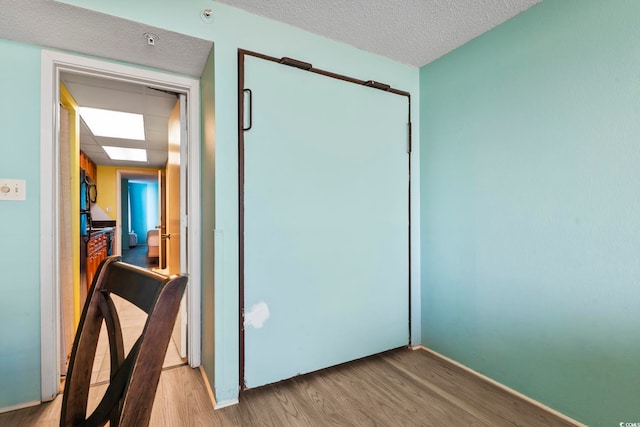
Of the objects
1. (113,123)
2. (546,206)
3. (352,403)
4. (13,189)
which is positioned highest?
(113,123)

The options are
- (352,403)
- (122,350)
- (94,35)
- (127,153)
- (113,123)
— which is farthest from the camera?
(127,153)

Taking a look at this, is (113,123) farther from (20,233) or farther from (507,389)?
(507,389)

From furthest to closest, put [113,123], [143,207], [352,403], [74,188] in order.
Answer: [143,207] < [113,123] < [74,188] < [352,403]

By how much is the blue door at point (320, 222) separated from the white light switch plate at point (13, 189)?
4.28 feet

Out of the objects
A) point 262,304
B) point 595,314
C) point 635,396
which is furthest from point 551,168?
point 262,304

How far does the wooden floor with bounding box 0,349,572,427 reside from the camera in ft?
5.35

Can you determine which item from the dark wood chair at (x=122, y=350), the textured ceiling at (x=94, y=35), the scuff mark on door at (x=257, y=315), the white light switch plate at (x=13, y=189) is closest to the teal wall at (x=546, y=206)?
the scuff mark on door at (x=257, y=315)

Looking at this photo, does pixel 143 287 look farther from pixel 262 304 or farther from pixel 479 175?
pixel 479 175

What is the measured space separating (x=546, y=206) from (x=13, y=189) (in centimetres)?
309

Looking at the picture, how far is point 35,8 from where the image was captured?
147cm

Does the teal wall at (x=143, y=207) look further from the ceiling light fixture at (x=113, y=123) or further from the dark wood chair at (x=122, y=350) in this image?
the dark wood chair at (x=122, y=350)

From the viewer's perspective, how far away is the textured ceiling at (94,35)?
1.49m

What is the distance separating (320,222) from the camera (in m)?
2.07

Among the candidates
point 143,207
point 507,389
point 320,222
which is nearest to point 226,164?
point 320,222
